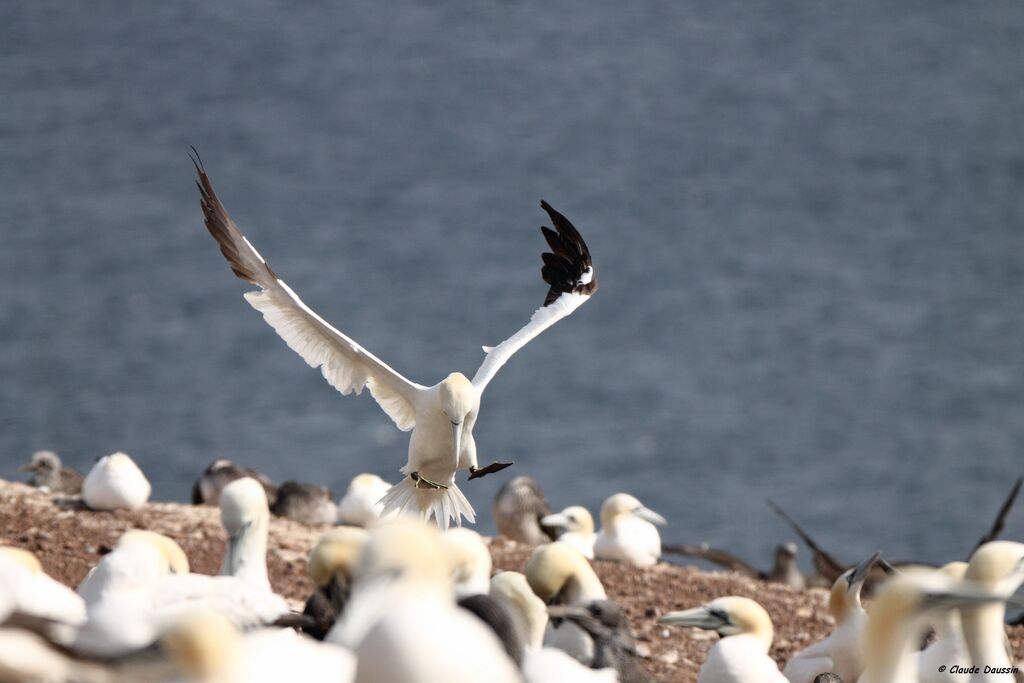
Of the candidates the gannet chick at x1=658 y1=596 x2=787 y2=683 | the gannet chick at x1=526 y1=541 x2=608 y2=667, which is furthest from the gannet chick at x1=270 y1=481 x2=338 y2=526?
the gannet chick at x1=526 y1=541 x2=608 y2=667

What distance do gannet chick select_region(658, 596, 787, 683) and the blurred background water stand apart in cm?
2270

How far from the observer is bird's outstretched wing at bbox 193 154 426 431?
962 centimetres

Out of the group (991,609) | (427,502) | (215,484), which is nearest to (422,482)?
(427,502)

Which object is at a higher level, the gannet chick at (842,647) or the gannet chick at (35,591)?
the gannet chick at (842,647)

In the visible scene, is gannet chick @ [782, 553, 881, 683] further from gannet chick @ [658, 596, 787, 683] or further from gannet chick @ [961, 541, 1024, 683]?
gannet chick @ [961, 541, 1024, 683]

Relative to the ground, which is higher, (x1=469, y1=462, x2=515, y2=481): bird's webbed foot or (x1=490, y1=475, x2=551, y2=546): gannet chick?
(x1=490, y1=475, x2=551, y2=546): gannet chick

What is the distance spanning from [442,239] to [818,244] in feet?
32.1

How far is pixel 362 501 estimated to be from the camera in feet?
38.5

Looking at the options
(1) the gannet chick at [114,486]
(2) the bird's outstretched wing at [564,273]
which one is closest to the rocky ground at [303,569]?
(1) the gannet chick at [114,486]

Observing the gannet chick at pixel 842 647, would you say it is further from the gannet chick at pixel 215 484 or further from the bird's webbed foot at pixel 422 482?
the gannet chick at pixel 215 484

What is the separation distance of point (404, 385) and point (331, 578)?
4.03 meters

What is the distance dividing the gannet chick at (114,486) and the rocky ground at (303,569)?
10 centimetres

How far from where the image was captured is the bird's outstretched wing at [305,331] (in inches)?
379

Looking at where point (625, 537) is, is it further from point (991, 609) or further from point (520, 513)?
point (991, 609)
